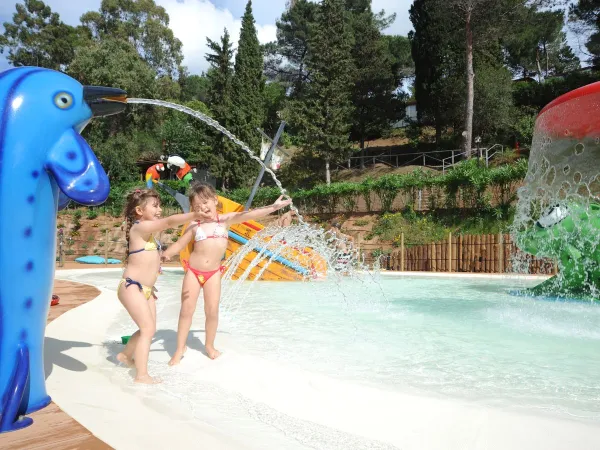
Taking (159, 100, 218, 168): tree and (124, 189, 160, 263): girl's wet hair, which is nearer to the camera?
(124, 189, 160, 263): girl's wet hair

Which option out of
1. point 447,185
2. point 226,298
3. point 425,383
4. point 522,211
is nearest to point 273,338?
point 425,383

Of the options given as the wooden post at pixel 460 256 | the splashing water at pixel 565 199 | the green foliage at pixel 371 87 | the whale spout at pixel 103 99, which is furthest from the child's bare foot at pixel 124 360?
the green foliage at pixel 371 87

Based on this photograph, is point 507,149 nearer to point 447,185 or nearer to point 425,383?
point 447,185

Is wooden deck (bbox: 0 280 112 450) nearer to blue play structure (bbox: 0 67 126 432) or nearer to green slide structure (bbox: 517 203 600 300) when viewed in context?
blue play structure (bbox: 0 67 126 432)

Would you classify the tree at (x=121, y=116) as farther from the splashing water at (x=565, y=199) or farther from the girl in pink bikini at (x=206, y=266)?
the girl in pink bikini at (x=206, y=266)

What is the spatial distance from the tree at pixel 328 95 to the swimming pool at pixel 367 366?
23819 mm

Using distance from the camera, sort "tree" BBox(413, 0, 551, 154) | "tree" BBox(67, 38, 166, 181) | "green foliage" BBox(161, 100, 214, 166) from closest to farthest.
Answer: "tree" BBox(413, 0, 551, 154)
"green foliage" BBox(161, 100, 214, 166)
"tree" BBox(67, 38, 166, 181)

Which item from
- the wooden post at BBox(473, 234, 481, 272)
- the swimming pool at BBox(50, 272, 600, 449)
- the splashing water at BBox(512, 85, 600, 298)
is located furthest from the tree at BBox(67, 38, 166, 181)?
the splashing water at BBox(512, 85, 600, 298)

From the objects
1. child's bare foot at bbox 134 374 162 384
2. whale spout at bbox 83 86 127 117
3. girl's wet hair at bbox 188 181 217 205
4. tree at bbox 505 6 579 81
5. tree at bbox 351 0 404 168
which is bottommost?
child's bare foot at bbox 134 374 162 384

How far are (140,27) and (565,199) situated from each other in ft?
157

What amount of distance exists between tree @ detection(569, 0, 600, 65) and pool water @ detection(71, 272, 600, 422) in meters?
26.7

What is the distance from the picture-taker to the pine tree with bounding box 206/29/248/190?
3150 cm

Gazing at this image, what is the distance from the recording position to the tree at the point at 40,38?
46.3 m

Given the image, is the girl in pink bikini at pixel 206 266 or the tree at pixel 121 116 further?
the tree at pixel 121 116
